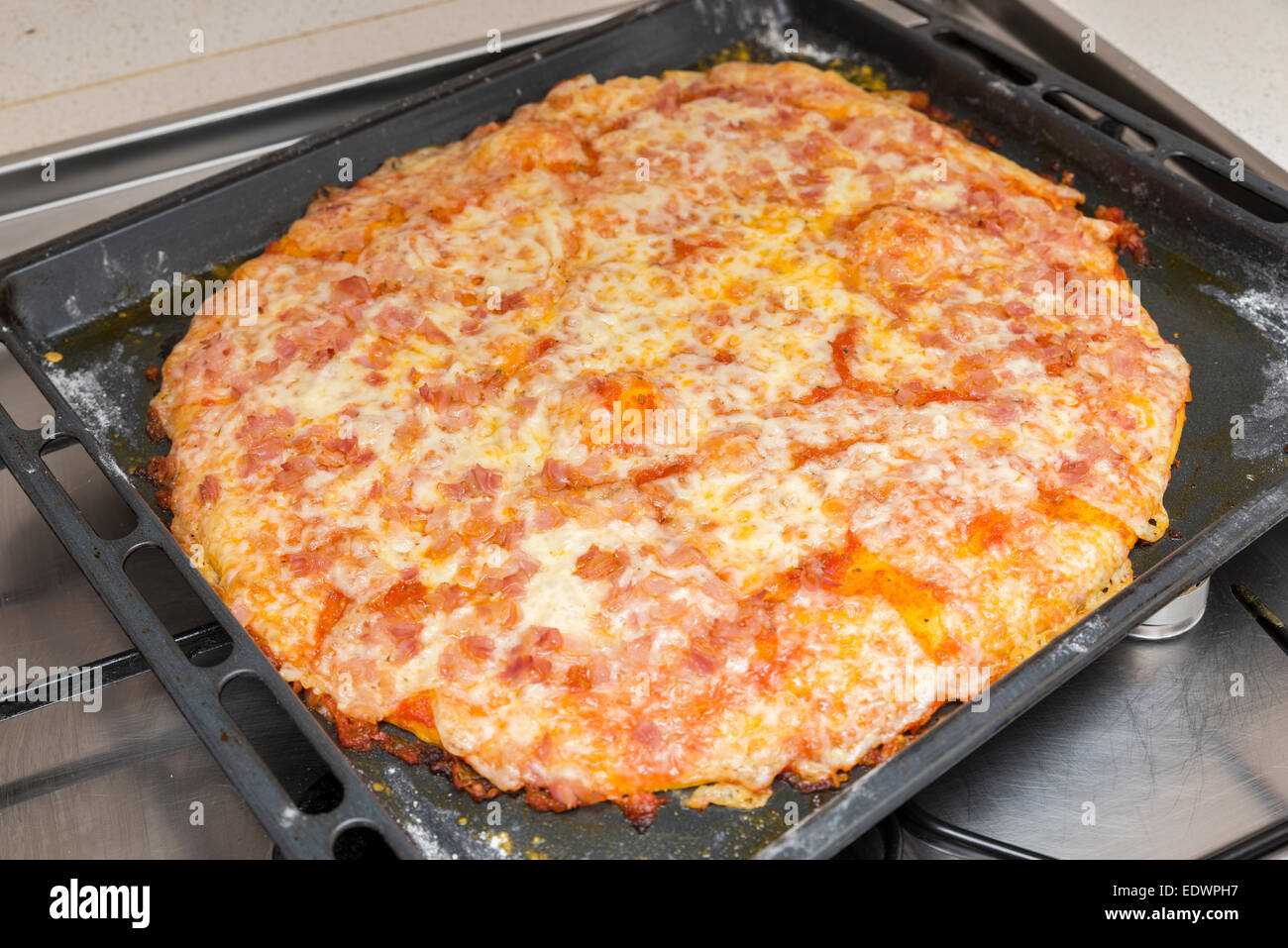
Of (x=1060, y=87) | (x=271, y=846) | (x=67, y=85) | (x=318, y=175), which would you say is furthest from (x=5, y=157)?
(x=1060, y=87)

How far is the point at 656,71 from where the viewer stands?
9.85 feet

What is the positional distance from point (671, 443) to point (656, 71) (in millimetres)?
1377

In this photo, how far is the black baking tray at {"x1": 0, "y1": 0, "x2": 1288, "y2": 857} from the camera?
1.61 metres

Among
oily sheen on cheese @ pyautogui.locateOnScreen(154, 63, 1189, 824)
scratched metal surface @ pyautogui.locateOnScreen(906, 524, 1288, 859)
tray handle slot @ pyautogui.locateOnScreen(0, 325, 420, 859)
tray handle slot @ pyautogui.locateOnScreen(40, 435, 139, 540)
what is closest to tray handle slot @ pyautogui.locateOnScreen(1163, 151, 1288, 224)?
oily sheen on cheese @ pyautogui.locateOnScreen(154, 63, 1189, 824)

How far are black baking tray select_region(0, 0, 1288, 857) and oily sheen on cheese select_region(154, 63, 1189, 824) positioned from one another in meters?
0.08

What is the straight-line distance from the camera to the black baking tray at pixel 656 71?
1609mm

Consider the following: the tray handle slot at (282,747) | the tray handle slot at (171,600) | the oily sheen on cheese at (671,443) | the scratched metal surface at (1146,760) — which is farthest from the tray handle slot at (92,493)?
the scratched metal surface at (1146,760)

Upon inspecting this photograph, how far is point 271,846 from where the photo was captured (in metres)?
1.82

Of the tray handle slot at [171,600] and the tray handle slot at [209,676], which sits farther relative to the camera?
the tray handle slot at [171,600]

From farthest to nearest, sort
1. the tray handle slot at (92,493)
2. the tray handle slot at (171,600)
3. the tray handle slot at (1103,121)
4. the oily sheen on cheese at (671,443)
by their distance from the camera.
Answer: the tray handle slot at (1103,121) < the tray handle slot at (92,493) < the tray handle slot at (171,600) < the oily sheen on cheese at (671,443)

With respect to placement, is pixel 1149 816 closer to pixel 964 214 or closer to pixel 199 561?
pixel 964 214

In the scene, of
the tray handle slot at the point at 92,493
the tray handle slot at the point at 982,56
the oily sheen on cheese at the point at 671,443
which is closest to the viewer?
the oily sheen on cheese at the point at 671,443

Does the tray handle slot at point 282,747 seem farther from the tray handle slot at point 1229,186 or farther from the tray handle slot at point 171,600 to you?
the tray handle slot at point 1229,186

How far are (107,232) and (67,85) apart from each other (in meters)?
0.64
